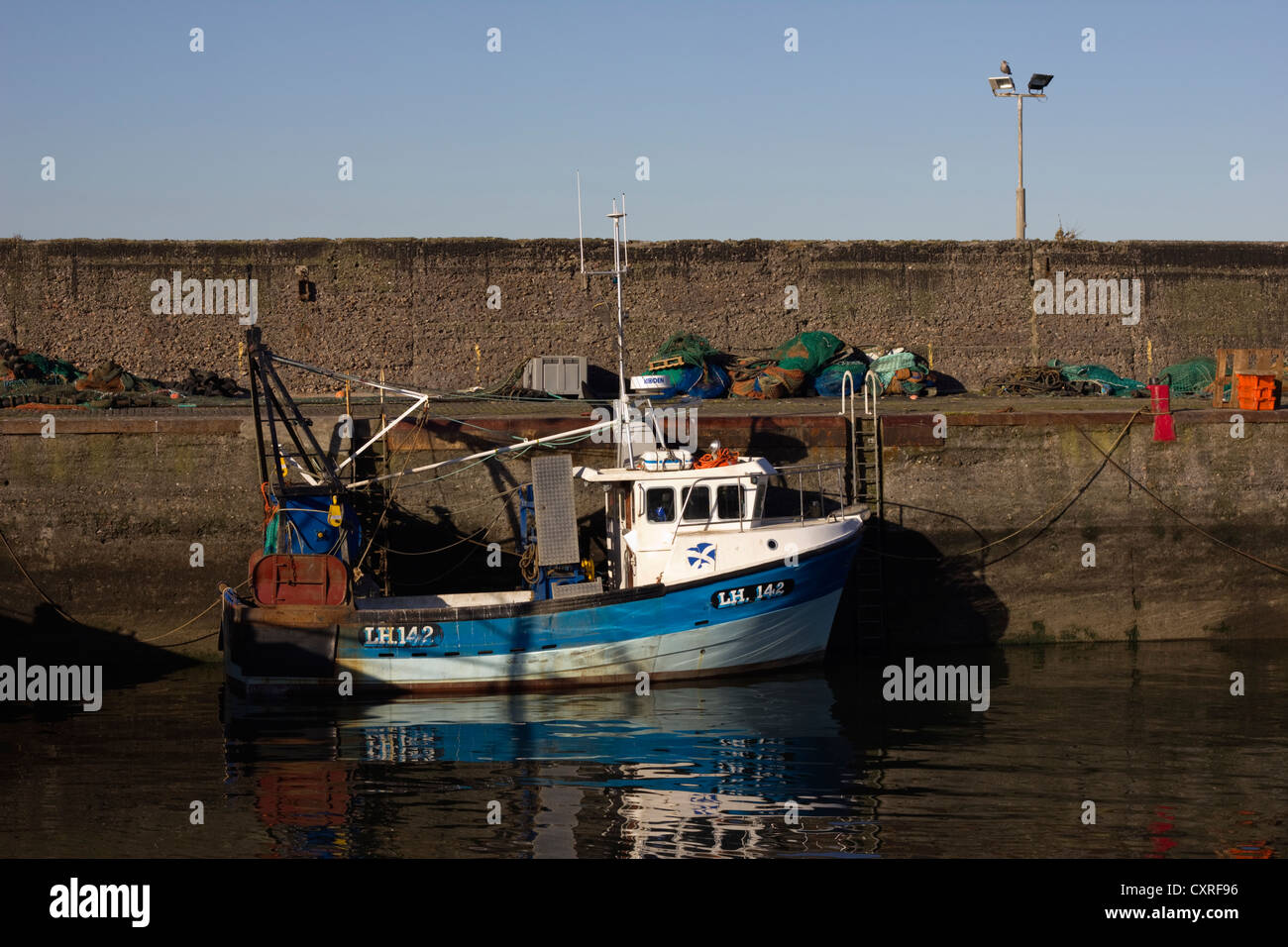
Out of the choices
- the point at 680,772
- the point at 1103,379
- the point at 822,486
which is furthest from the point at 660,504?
the point at 1103,379

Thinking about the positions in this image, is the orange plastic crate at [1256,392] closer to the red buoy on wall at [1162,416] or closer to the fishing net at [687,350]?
the red buoy on wall at [1162,416]

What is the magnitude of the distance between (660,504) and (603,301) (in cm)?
927

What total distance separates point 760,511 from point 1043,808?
5.81m

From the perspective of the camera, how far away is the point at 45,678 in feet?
53.8

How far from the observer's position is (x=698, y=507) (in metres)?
15.8

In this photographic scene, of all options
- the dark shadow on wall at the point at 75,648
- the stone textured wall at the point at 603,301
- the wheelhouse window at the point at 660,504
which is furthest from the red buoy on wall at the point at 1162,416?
the dark shadow on wall at the point at 75,648

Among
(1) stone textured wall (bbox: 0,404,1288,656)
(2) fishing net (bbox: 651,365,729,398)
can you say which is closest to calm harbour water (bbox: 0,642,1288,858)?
(1) stone textured wall (bbox: 0,404,1288,656)

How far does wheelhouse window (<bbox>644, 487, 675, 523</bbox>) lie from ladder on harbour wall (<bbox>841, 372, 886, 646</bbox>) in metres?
2.99

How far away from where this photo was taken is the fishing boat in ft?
49.9

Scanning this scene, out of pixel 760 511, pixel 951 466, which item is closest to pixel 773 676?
pixel 760 511

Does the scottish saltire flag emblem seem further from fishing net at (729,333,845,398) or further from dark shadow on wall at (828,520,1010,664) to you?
fishing net at (729,333,845,398)

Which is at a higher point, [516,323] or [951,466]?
[516,323]

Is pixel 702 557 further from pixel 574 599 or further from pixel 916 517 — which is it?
pixel 916 517
